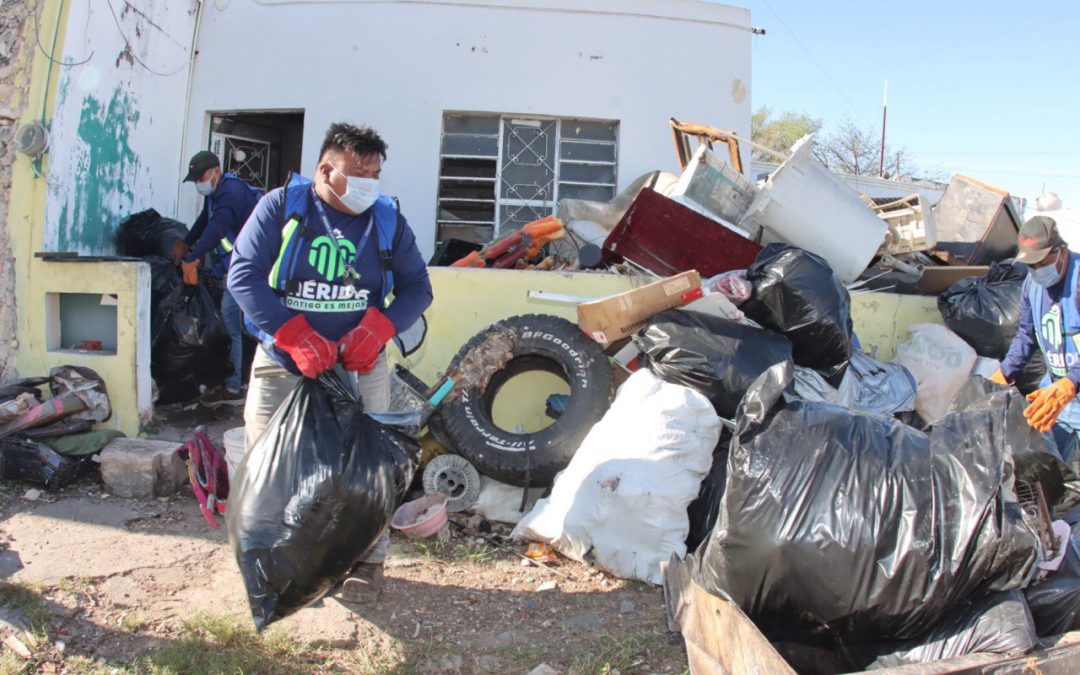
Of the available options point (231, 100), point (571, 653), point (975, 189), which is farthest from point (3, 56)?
point (975, 189)

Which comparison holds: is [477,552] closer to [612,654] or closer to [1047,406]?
[612,654]

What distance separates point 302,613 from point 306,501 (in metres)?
0.80

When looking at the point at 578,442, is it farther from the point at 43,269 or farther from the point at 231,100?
the point at 231,100

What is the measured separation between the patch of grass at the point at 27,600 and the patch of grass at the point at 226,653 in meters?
0.53

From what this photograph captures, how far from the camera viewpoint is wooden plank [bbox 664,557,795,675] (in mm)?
1815

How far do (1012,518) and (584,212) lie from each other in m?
4.17

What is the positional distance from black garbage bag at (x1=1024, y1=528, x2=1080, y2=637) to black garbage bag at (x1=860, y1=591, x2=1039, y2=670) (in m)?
0.30

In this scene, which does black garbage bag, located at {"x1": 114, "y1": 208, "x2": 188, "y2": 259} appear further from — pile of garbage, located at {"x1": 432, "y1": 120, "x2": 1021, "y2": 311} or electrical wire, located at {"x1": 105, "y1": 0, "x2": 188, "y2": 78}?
pile of garbage, located at {"x1": 432, "y1": 120, "x2": 1021, "y2": 311}

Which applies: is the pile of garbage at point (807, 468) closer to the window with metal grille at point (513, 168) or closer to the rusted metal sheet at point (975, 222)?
the rusted metal sheet at point (975, 222)

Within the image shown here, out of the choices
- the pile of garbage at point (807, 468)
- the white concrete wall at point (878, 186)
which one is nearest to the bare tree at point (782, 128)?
the white concrete wall at point (878, 186)

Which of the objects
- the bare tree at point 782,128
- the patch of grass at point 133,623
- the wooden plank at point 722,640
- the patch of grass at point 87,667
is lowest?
the patch of grass at point 87,667

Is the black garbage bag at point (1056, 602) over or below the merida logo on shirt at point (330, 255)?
below

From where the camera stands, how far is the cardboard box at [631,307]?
13.2 ft

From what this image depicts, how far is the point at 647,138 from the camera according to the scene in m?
6.99
